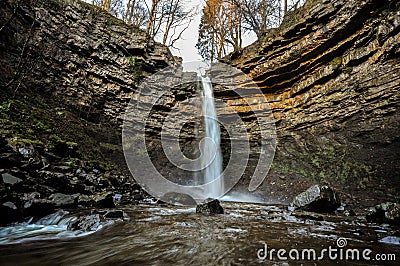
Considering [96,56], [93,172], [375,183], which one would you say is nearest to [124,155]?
[93,172]

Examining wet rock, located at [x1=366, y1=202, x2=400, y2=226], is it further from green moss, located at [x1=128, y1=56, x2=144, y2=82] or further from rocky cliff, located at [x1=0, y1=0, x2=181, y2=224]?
green moss, located at [x1=128, y1=56, x2=144, y2=82]

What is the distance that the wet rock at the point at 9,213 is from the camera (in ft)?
9.81

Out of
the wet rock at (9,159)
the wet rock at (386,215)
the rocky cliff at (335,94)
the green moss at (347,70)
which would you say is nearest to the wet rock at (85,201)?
the wet rock at (9,159)

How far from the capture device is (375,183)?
7531mm

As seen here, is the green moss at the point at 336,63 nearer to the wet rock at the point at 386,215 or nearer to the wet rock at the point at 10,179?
the wet rock at the point at 386,215

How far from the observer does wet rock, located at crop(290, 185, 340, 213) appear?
611 cm

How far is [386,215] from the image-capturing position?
4336mm

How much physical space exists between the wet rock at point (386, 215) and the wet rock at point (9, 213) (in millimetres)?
6587

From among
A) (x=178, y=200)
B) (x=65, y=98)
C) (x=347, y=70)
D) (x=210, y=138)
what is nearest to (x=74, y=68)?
(x=65, y=98)

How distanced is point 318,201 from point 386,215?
1.83m

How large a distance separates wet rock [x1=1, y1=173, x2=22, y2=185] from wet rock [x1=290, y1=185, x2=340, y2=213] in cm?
675

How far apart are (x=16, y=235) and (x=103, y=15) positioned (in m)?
13.1

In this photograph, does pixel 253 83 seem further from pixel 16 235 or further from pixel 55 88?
pixel 16 235

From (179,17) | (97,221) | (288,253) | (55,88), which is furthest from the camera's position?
(179,17)
